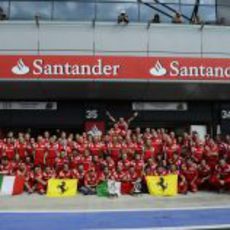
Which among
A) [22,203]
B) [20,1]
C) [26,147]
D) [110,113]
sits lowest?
[22,203]

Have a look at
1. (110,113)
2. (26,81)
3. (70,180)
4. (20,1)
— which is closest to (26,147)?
(70,180)

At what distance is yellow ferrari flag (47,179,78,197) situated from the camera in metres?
19.6

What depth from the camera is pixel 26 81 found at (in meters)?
24.9

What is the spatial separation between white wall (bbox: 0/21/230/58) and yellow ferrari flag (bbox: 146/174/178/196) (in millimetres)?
7264

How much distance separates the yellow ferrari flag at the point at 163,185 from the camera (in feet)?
65.3

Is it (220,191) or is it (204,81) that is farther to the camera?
(204,81)

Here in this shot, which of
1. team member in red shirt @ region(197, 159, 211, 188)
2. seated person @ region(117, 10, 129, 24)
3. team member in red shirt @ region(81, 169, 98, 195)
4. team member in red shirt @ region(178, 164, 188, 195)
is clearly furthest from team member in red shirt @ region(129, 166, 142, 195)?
seated person @ region(117, 10, 129, 24)

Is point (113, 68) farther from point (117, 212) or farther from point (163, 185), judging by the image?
point (117, 212)

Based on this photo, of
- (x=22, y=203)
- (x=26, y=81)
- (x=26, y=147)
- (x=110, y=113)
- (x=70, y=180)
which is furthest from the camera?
(x=110, y=113)

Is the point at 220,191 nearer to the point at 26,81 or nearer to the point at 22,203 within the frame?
the point at 22,203

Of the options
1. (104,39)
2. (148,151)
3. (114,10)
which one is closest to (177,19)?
(114,10)

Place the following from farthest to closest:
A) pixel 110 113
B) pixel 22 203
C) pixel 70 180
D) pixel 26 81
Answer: pixel 110 113 → pixel 26 81 → pixel 70 180 → pixel 22 203

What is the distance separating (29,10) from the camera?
26.2 meters

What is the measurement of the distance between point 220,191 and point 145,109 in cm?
746
